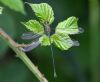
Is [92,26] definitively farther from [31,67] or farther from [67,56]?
[31,67]

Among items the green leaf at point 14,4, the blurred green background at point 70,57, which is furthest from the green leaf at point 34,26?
the blurred green background at point 70,57

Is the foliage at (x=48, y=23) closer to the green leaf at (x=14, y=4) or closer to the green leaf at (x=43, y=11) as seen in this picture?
the green leaf at (x=43, y=11)

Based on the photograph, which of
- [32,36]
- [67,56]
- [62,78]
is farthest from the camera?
[62,78]

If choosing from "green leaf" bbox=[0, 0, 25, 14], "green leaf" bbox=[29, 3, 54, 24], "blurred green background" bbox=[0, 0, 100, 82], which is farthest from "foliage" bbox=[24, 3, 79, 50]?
"blurred green background" bbox=[0, 0, 100, 82]

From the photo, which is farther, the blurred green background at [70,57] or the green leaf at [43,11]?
the blurred green background at [70,57]

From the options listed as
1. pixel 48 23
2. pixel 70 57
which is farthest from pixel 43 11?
pixel 70 57

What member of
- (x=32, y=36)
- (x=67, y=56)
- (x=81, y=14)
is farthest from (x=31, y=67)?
(x=81, y=14)
